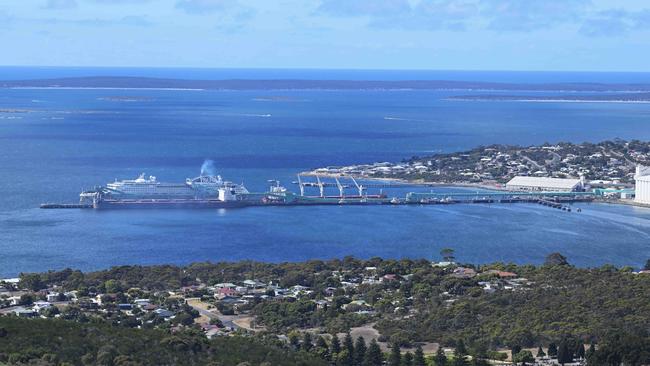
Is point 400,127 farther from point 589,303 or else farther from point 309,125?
point 589,303

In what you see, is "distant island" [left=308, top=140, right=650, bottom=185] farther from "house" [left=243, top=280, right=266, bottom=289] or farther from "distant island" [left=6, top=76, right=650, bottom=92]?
"distant island" [left=6, top=76, right=650, bottom=92]

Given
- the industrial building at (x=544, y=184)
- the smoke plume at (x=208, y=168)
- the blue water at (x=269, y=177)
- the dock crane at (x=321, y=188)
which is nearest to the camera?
the blue water at (x=269, y=177)

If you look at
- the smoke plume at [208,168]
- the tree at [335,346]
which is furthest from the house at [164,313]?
the smoke plume at [208,168]

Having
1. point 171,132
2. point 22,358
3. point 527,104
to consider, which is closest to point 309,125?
point 171,132

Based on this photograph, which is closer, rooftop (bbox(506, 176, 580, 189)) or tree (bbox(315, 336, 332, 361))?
tree (bbox(315, 336, 332, 361))

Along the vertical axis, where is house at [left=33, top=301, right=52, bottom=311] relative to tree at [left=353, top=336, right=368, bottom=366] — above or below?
below

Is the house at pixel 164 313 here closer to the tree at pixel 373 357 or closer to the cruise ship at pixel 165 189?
the tree at pixel 373 357

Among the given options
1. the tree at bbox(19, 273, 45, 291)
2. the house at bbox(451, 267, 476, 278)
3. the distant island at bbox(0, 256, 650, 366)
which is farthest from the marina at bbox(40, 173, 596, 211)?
the house at bbox(451, 267, 476, 278)
